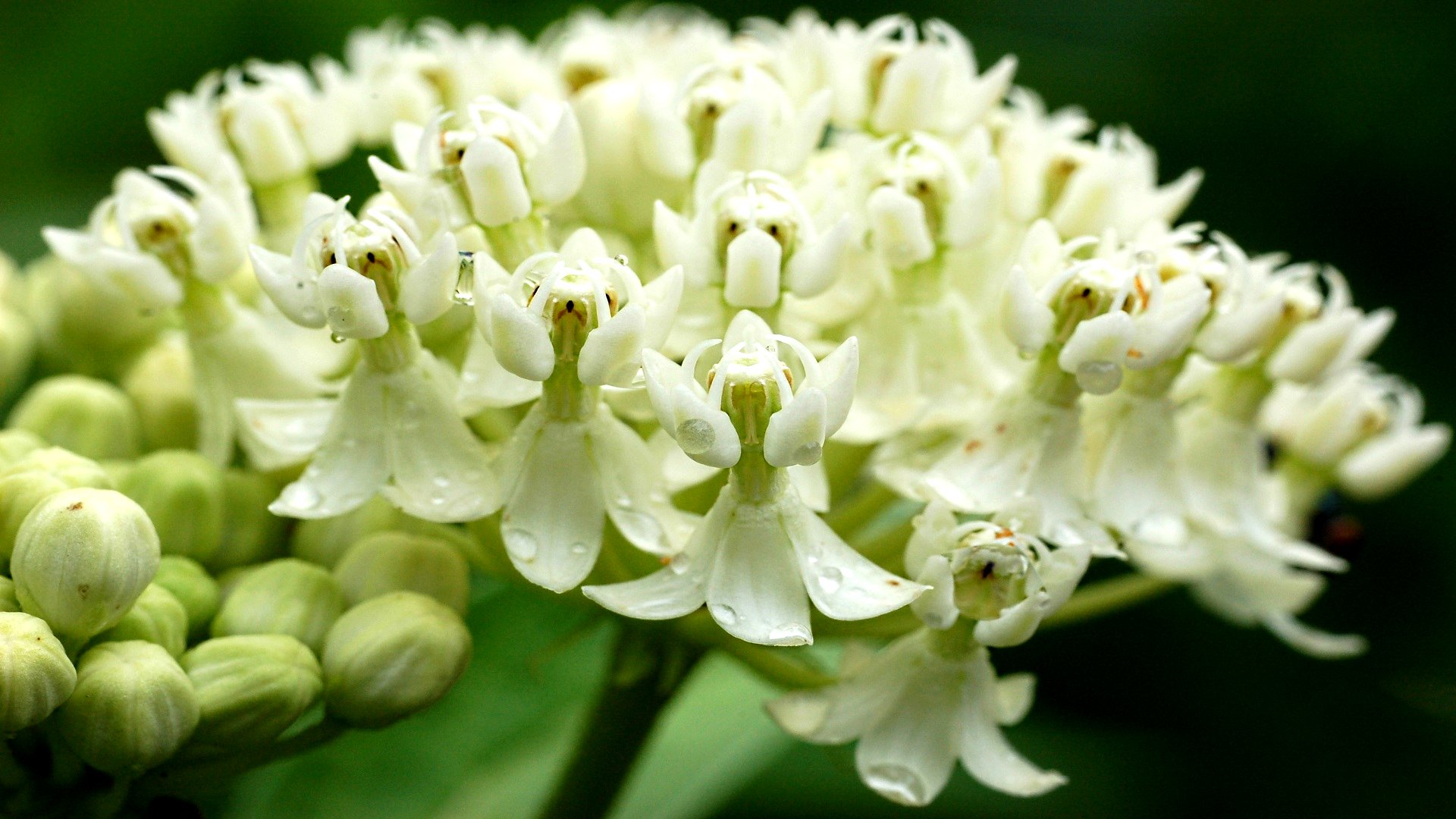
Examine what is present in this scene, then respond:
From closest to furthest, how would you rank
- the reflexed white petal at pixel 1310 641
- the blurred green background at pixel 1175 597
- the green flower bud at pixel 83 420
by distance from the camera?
the green flower bud at pixel 83 420 → the reflexed white petal at pixel 1310 641 → the blurred green background at pixel 1175 597

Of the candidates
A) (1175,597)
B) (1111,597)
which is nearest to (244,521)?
(1111,597)

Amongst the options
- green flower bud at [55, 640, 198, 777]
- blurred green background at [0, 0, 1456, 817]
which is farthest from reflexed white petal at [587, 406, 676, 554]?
blurred green background at [0, 0, 1456, 817]

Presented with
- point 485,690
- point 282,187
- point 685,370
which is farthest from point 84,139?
point 685,370

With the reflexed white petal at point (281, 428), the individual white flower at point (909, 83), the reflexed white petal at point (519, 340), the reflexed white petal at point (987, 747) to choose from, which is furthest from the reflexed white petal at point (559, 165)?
the reflexed white petal at point (987, 747)

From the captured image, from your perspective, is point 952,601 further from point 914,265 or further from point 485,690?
point 485,690

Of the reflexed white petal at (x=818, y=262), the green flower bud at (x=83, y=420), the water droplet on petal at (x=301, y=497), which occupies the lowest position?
the green flower bud at (x=83, y=420)

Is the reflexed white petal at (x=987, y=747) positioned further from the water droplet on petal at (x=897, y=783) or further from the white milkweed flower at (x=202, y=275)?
the white milkweed flower at (x=202, y=275)
